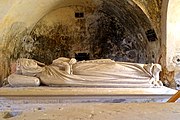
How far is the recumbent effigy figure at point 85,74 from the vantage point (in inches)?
159

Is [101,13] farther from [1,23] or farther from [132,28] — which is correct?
[1,23]

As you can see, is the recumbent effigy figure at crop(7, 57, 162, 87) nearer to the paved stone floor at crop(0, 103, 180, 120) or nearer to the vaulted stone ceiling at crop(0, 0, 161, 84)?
the paved stone floor at crop(0, 103, 180, 120)

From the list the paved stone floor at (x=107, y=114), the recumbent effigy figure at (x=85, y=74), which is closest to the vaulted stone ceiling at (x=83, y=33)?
the recumbent effigy figure at (x=85, y=74)

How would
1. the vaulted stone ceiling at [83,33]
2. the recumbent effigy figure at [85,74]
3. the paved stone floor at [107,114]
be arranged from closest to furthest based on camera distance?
the paved stone floor at [107,114], the recumbent effigy figure at [85,74], the vaulted stone ceiling at [83,33]

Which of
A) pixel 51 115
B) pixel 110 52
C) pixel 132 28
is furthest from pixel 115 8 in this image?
pixel 51 115

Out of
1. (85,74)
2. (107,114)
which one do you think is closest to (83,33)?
(85,74)

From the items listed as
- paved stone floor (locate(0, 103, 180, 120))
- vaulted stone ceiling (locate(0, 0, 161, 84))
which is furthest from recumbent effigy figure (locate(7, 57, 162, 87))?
vaulted stone ceiling (locate(0, 0, 161, 84))

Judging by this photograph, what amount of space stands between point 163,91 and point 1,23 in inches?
149

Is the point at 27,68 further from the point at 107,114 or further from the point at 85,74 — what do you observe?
the point at 107,114

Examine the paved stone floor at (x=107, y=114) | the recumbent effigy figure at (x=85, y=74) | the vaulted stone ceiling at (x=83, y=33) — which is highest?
the vaulted stone ceiling at (x=83, y=33)

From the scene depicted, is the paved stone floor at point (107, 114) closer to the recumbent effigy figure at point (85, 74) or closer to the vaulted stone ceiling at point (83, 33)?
the recumbent effigy figure at point (85, 74)

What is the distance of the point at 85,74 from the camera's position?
4094 millimetres

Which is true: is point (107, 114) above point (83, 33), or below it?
below

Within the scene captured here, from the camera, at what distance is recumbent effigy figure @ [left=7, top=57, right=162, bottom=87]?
404 cm
